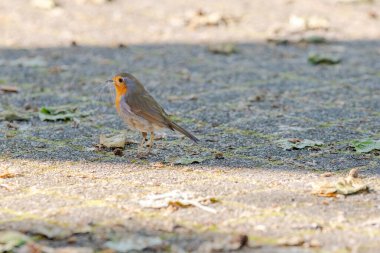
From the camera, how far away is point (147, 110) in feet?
17.3

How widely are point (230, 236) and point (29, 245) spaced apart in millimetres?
892

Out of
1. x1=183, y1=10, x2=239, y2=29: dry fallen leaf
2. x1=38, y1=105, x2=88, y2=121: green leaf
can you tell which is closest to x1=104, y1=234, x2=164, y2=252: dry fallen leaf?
x1=38, y1=105, x2=88, y2=121: green leaf

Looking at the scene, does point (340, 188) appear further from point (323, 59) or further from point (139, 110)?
point (323, 59)

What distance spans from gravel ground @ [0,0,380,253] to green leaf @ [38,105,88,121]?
0.26ft

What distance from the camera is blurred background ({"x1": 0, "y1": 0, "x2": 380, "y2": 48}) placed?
9836 mm

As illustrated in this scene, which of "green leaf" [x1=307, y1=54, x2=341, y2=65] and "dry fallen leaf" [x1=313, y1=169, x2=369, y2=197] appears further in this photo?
"green leaf" [x1=307, y1=54, x2=341, y2=65]

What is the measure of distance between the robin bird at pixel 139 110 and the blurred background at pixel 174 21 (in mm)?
4111

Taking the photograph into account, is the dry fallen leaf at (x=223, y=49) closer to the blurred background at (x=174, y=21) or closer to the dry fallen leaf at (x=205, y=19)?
the blurred background at (x=174, y=21)

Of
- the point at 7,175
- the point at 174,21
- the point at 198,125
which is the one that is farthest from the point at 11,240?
the point at 174,21

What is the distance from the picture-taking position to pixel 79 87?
7523 mm

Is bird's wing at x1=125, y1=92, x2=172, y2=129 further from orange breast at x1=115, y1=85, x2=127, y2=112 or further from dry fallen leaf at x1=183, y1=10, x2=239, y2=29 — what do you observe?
dry fallen leaf at x1=183, y1=10, x2=239, y2=29

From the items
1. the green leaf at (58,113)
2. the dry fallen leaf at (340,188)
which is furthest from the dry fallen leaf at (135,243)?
the green leaf at (58,113)

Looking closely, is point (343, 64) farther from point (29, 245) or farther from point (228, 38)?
point (29, 245)

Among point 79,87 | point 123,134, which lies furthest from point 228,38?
point 123,134
